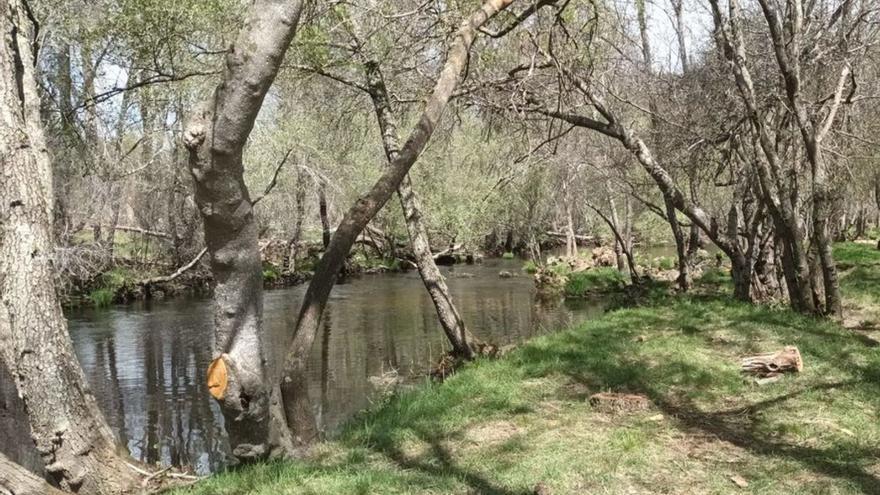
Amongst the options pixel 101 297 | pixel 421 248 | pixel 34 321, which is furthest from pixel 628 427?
pixel 101 297

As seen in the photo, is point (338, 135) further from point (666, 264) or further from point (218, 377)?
point (666, 264)

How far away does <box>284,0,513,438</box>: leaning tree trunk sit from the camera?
5.16 metres

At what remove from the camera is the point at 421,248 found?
10.3 metres

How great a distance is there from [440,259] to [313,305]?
29998mm

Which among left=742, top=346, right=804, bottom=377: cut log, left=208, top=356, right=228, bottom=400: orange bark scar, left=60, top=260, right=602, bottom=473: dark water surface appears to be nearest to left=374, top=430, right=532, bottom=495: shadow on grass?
left=208, top=356, right=228, bottom=400: orange bark scar

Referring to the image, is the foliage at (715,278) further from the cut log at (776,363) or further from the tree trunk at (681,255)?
the cut log at (776,363)

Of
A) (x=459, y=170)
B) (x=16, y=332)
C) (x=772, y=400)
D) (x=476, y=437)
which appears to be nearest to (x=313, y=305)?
(x=476, y=437)

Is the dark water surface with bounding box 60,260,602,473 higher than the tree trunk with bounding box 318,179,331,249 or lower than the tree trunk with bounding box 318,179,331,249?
lower

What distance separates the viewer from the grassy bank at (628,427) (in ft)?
15.8

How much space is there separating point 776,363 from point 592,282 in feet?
52.1

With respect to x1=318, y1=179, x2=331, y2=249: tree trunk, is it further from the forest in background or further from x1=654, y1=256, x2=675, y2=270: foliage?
x1=654, y1=256, x2=675, y2=270: foliage

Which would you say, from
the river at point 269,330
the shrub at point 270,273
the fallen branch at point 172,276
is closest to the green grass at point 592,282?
the river at point 269,330

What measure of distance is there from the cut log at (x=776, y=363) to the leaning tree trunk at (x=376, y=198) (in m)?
4.30

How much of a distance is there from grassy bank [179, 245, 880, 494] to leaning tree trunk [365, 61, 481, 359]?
1.30 m
